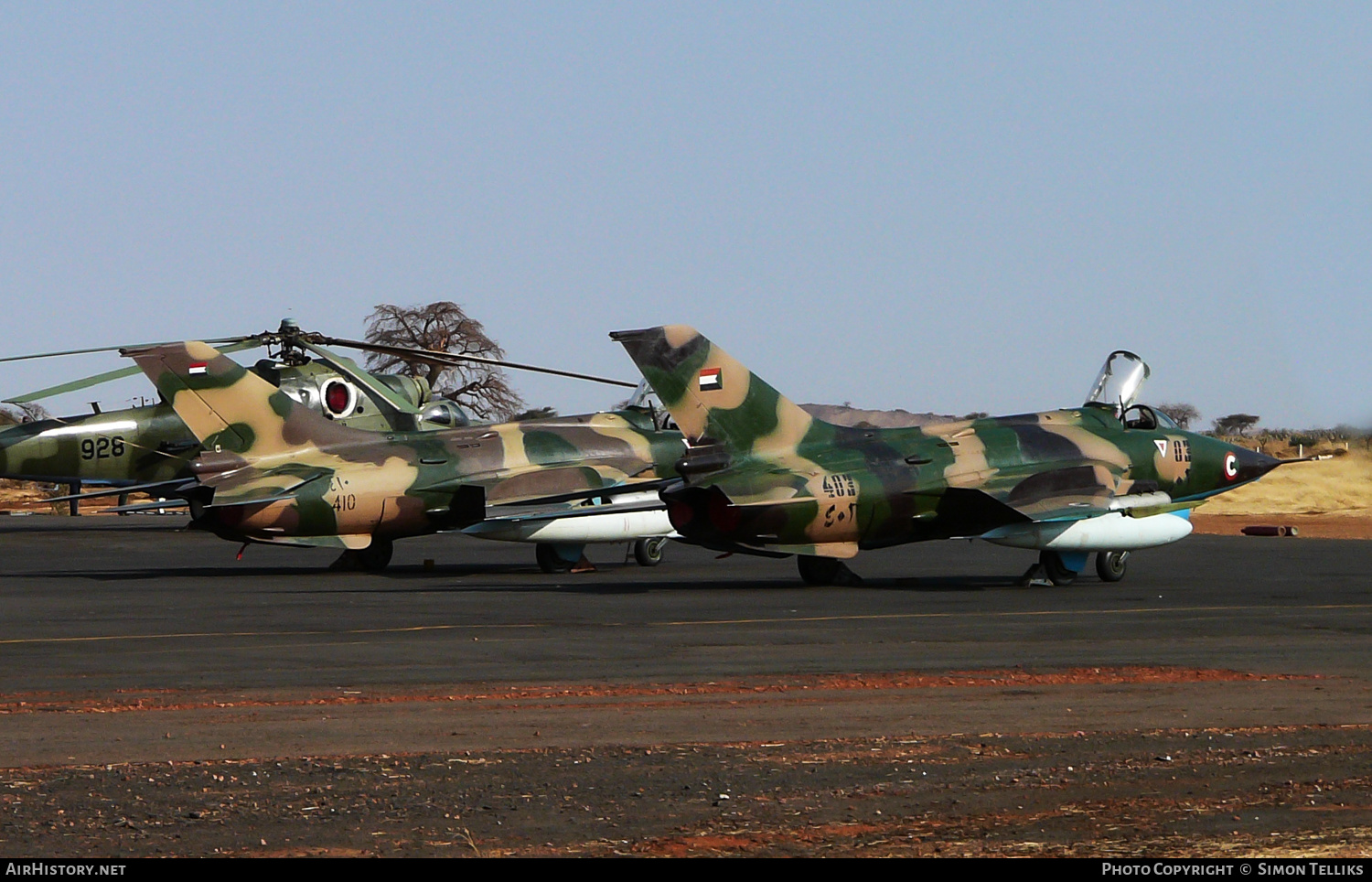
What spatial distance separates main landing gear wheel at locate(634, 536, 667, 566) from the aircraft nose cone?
1035cm

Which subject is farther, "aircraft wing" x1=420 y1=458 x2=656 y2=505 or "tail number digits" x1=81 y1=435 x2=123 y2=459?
"tail number digits" x1=81 y1=435 x2=123 y2=459

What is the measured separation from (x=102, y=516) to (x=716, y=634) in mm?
48042

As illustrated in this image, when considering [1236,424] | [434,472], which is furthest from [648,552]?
[1236,424]

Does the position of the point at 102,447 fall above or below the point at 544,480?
above

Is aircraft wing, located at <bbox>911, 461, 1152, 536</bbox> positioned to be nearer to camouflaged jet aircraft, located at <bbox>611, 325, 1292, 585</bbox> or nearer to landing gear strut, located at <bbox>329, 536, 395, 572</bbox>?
camouflaged jet aircraft, located at <bbox>611, 325, 1292, 585</bbox>

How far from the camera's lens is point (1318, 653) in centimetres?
1695

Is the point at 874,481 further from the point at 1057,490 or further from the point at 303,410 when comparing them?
the point at 303,410

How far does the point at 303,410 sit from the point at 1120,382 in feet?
48.2

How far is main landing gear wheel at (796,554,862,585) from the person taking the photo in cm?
2727

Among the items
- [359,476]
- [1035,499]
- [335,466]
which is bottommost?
[1035,499]

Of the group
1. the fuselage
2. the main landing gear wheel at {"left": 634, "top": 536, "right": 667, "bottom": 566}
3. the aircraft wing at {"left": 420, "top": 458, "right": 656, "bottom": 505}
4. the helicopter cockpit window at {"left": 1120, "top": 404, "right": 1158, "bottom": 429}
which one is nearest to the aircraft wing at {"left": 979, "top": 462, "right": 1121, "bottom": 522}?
the helicopter cockpit window at {"left": 1120, "top": 404, "right": 1158, "bottom": 429}

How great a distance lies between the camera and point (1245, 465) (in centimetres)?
3014
